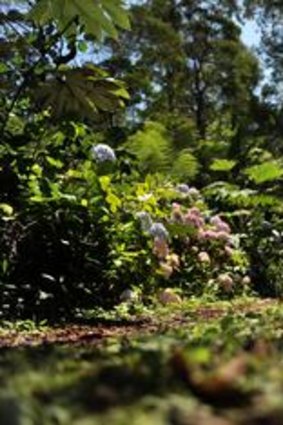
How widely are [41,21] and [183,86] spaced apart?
107 feet

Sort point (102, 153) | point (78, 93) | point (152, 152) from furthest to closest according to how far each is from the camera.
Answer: point (152, 152) < point (102, 153) < point (78, 93)

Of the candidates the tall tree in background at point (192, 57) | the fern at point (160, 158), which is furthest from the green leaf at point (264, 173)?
the tall tree in background at point (192, 57)

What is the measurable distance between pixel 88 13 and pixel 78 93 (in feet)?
3.61

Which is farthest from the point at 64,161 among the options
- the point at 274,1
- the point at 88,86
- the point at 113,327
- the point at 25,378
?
the point at 274,1

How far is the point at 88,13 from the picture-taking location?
23.0 feet

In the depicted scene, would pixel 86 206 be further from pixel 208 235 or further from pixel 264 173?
pixel 264 173

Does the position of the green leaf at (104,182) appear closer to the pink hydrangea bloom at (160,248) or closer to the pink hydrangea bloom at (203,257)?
the pink hydrangea bloom at (160,248)

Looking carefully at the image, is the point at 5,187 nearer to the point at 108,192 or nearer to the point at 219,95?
the point at 108,192

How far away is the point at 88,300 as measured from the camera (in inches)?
360

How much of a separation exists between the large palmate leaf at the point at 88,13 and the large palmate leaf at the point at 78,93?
866 mm

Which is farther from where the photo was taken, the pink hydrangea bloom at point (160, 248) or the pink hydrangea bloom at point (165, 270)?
the pink hydrangea bloom at point (165, 270)

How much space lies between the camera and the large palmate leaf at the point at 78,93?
319 inches

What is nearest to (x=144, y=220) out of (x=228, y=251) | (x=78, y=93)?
(x=78, y=93)

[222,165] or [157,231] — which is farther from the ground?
[222,165]
